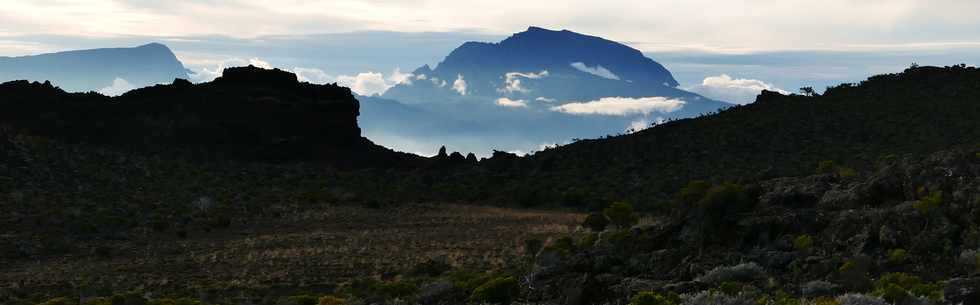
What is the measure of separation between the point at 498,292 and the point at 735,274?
16.9ft

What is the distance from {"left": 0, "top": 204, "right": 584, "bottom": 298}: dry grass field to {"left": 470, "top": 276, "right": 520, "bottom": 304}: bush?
1121 cm

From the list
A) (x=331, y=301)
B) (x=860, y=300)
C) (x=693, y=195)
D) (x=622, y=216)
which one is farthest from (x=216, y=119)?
(x=860, y=300)

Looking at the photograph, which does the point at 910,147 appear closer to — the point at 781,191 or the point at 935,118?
the point at 935,118

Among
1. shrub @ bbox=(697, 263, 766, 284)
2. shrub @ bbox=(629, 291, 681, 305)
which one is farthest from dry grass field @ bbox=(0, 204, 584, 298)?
shrub @ bbox=(629, 291, 681, 305)

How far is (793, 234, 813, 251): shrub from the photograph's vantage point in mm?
19422

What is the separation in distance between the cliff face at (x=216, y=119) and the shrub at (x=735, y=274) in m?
59.1

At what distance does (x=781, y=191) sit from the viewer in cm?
2477

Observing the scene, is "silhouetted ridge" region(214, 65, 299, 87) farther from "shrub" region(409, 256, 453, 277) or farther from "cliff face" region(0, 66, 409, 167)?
"shrub" region(409, 256, 453, 277)

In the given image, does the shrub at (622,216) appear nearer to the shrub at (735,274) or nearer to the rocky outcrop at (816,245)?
the rocky outcrop at (816,245)

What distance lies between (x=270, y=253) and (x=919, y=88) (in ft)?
203

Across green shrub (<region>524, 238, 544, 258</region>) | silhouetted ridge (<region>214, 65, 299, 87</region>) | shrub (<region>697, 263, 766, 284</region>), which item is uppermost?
silhouetted ridge (<region>214, 65, 299, 87</region>)

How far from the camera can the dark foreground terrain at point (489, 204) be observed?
1866cm

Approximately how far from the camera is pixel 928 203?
19641 mm

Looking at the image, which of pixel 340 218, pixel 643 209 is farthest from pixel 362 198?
pixel 643 209
